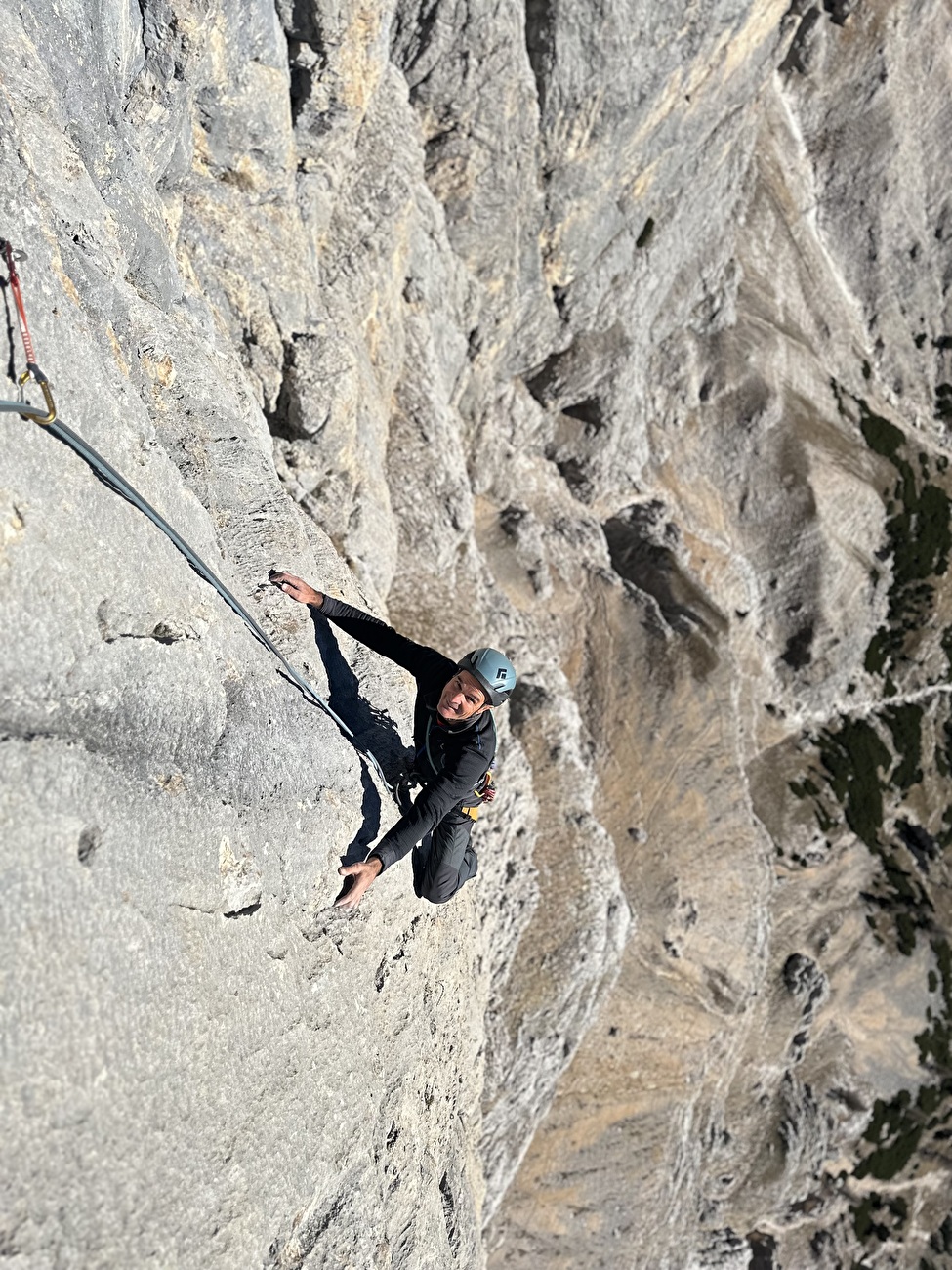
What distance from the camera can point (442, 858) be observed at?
12.8m

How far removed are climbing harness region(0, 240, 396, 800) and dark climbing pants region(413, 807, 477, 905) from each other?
2783 millimetres

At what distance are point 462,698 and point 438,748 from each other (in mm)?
1344

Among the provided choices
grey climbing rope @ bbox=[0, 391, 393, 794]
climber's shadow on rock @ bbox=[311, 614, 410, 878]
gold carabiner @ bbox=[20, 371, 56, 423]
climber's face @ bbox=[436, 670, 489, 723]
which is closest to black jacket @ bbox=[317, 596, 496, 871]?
climber's face @ bbox=[436, 670, 489, 723]

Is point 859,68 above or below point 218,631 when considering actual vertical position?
above

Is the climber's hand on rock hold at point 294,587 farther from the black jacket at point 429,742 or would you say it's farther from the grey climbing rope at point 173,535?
the grey climbing rope at point 173,535

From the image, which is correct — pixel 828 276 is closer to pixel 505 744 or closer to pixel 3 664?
pixel 505 744

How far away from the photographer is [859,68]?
2109 inches

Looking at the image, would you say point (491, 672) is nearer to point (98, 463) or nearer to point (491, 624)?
point (98, 463)

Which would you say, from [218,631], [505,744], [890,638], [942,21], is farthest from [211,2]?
[942,21]

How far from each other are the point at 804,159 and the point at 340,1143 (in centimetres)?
6173

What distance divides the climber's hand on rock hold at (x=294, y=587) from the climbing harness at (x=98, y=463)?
0.88m

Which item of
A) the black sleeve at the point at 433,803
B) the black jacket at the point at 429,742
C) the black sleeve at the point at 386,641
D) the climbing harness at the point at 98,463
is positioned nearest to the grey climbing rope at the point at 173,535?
the climbing harness at the point at 98,463

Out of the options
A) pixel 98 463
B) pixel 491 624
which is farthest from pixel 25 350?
pixel 491 624

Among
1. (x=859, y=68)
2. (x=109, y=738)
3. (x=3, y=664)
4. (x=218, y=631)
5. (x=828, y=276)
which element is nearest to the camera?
(x=3, y=664)
